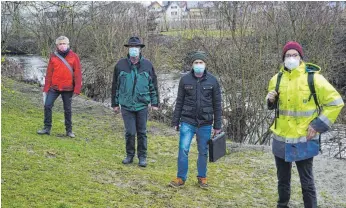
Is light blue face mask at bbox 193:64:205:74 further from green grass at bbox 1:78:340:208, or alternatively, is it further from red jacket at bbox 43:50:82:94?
red jacket at bbox 43:50:82:94

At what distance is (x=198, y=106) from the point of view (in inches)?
226

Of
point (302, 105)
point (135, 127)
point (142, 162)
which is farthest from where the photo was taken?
point (142, 162)

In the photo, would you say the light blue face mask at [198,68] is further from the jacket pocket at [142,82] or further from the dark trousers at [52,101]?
the dark trousers at [52,101]

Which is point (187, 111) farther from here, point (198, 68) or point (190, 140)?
point (198, 68)

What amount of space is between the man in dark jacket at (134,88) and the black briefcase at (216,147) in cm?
134

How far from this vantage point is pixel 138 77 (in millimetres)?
6676

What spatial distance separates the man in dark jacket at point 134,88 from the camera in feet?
21.9

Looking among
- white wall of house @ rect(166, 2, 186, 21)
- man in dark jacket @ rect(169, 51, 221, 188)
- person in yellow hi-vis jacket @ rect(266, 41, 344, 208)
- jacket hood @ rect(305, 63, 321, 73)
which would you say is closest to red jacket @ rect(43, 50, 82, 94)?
man in dark jacket @ rect(169, 51, 221, 188)

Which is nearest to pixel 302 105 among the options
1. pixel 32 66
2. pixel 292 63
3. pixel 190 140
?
pixel 292 63

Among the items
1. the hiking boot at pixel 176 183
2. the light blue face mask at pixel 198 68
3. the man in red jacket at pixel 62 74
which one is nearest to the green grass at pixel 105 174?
the hiking boot at pixel 176 183

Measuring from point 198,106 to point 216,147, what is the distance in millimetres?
665

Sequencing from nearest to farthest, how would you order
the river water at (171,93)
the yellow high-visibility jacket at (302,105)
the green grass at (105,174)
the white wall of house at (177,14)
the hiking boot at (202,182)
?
the yellow high-visibility jacket at (302,105)
the green grass at (105,174)
the hiking boot at (202,182)
the river water at (171,93)
the white wall of house at (177,14)

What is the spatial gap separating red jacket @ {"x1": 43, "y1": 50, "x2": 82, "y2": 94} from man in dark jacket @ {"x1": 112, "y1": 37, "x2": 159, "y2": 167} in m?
1.49

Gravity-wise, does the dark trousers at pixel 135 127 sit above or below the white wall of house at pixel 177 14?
below
